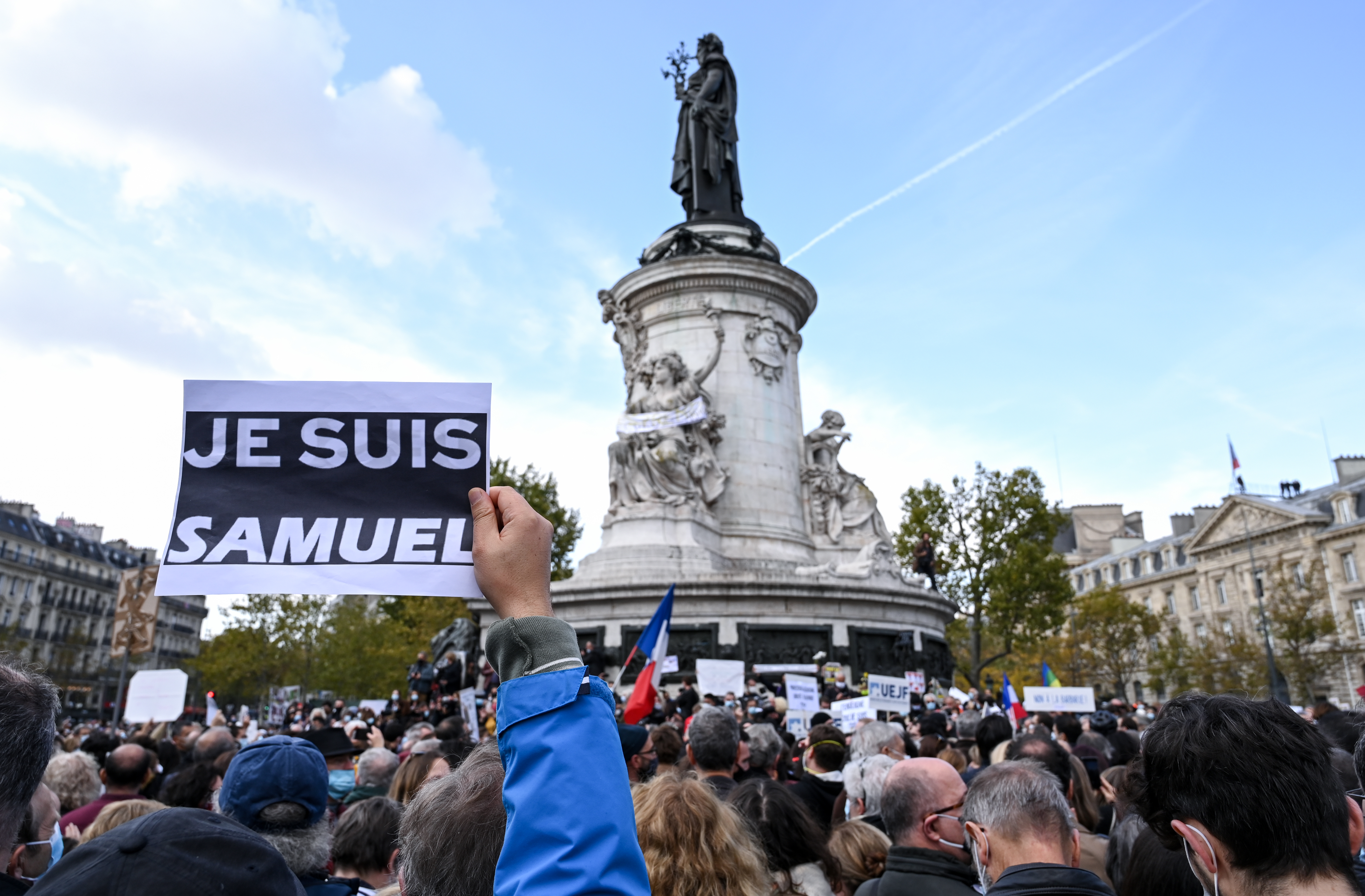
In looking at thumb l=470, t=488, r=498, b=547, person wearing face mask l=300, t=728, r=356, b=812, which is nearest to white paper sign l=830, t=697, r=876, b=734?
person wearing face mask l=300, t=728, r=356, b=812

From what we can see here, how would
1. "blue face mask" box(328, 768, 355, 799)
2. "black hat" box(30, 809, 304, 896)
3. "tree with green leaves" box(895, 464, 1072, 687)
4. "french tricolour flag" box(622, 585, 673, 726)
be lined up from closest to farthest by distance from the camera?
"black hat" box(30, 809, 304, 896) → "blue face mask" box(328, 768, 355, 799) → "french tricolour flag" box(622, 585, 673, 726) → "tree with green leaves" box(895, 464, 1072, 687)

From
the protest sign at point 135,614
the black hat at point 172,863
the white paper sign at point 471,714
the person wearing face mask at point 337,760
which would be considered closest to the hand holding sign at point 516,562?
the black hat at point 172,863

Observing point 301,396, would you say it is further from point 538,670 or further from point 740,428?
Result: point 740,428

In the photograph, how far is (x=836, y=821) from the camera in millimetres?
5383

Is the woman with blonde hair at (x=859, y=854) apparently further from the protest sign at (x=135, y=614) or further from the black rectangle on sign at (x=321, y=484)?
the protest sign at (x=135, y=614)

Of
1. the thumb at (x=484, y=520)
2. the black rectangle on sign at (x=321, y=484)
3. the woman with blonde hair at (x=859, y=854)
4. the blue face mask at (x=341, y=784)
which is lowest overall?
the woman with blonde hair at (x=859, y=854)

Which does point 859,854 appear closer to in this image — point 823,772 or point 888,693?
point 823,772

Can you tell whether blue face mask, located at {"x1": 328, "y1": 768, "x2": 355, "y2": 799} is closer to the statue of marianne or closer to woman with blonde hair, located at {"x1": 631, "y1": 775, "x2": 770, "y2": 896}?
woman with blonde hair, located at {"x1": 631, "y1": 775, "x2": 770, "y2": 896}

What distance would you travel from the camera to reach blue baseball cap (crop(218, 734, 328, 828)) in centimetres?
325

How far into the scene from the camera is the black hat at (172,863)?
1.41 m

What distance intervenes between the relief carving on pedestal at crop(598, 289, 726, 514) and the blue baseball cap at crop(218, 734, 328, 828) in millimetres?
15827

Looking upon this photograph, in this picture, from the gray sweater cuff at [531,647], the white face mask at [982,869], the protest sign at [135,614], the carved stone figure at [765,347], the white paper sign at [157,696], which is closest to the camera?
the gray sweater cuff at [531,647]

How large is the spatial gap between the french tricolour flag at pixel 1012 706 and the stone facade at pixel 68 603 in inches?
2208

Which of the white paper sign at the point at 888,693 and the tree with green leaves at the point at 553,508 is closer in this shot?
the white paper sign at the point at 888,693
